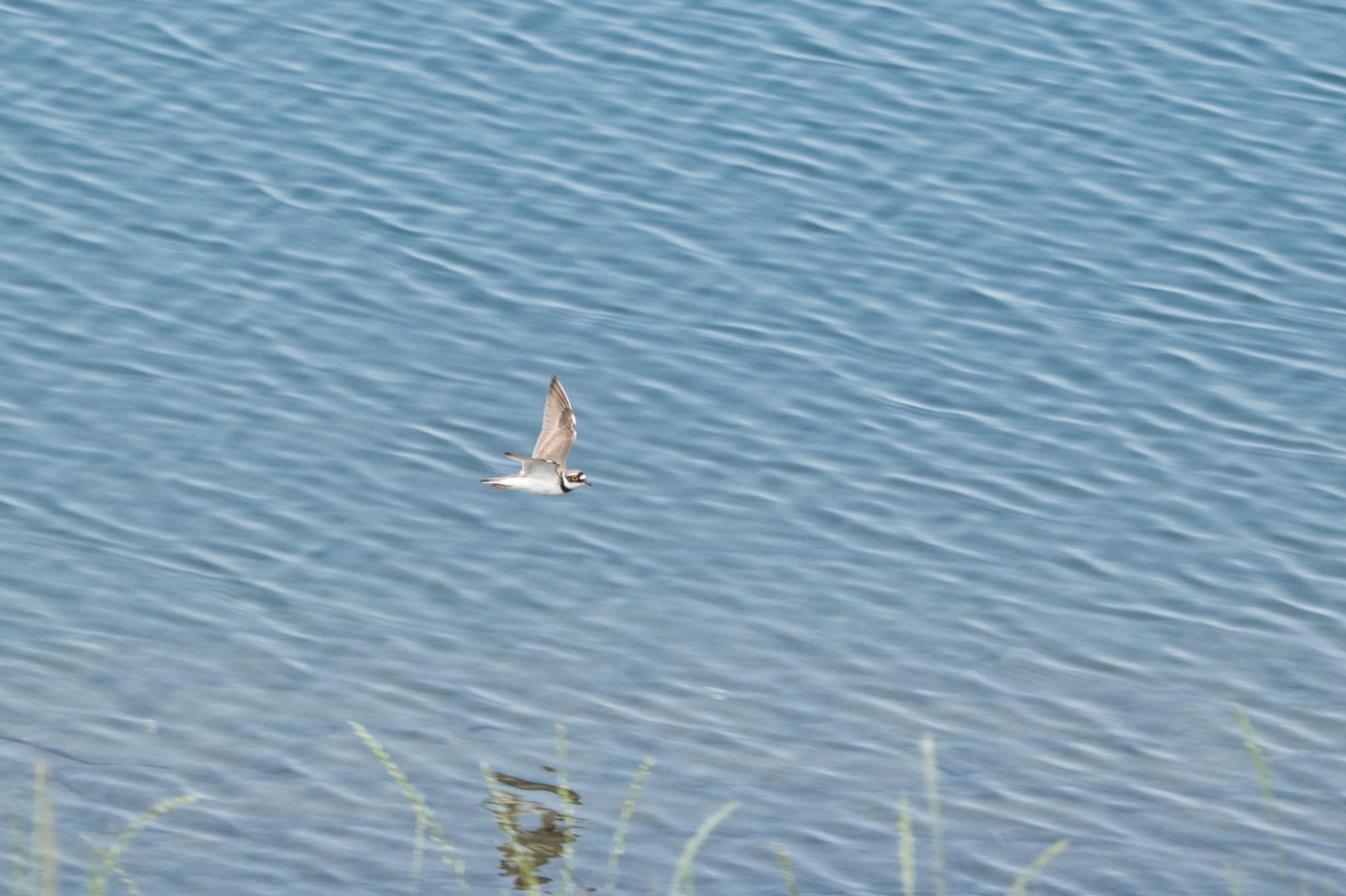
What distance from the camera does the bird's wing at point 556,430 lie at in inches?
581

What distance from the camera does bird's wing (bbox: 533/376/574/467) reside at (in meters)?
14.8

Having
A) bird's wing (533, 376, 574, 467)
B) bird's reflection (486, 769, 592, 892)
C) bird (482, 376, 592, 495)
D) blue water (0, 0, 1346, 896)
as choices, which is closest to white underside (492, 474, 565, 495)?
bird (482, 376, 592, 495)

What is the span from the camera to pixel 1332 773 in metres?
14.0

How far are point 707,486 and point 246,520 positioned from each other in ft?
11.4

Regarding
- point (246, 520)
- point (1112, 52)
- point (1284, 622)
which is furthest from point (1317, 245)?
point (246, 520)

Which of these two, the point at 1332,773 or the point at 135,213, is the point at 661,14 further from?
the point at 1332,773

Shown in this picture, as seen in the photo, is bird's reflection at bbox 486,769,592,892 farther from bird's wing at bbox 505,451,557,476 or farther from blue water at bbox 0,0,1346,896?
bird's wing at bbox 505,451,557,476

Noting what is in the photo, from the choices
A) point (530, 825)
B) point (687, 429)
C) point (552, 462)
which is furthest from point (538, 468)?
point (687, 429)

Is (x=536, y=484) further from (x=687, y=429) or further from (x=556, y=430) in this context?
(x=687, y=429)

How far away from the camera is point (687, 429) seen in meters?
18.0

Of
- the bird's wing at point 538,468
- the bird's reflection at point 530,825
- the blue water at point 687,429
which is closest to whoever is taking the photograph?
the bird's reflection at point 530,825

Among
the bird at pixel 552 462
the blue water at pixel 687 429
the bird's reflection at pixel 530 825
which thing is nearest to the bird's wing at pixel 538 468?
the bird at pixel 552 462

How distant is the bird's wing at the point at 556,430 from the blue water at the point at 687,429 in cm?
124

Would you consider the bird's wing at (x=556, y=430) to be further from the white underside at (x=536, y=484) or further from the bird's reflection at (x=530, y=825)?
the bird's reflection at (x=530, y=825)
